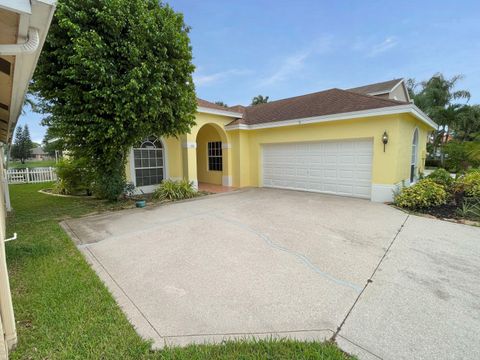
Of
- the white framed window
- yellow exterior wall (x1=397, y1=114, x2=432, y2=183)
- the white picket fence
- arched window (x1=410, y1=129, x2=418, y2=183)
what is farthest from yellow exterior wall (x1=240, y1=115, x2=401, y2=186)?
the white picket fence

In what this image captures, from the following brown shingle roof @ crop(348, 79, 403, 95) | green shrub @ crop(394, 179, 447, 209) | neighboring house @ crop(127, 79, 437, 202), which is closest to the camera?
green shrub @ crop(394, 179, 447, 209)

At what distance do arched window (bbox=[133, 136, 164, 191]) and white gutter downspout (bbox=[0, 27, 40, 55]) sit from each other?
8812mm

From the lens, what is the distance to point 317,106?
10.8 metres

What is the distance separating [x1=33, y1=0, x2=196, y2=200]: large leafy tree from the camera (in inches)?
242

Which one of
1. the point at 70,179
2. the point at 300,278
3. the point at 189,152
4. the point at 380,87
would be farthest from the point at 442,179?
the point at 70,179

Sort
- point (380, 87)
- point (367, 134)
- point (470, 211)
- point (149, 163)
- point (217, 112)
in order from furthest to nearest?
point (380, 87) < point (217, 112) < point (149, 163) < point (367, 134) < point (470, 211)

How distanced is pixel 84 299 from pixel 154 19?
728 cm

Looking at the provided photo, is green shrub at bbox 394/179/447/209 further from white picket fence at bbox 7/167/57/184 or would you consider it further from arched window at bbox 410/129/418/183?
white picket fence at bbox 7/167/57/184

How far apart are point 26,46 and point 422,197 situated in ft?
32.0

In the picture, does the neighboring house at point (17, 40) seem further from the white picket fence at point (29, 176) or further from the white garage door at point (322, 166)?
the white picket fence at point (29, 176)

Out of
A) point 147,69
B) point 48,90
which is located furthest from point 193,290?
point 48,90

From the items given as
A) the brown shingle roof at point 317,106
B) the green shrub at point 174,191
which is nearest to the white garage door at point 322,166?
the brown shingle roof at point 317,106

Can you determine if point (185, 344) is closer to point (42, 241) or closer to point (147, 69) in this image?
point (42, 241)

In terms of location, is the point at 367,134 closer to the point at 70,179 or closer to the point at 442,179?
the point at 442,179
